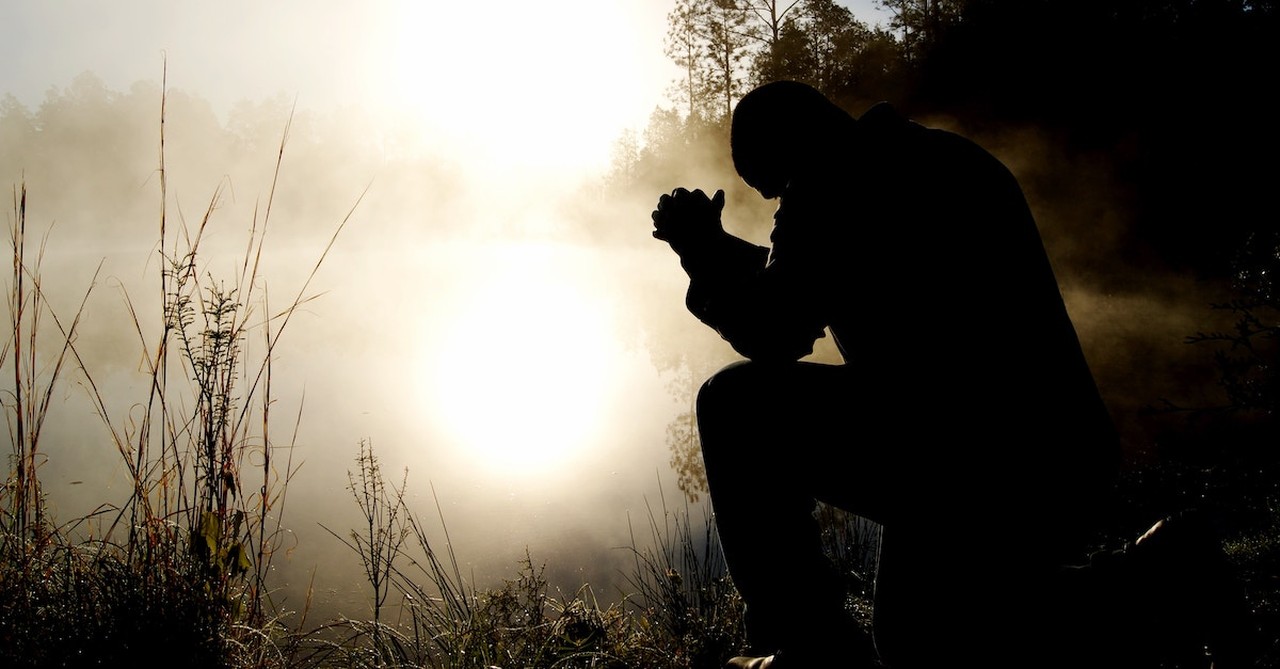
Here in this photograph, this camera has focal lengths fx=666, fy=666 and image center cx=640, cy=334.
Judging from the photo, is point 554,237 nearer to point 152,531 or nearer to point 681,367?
point 681,367

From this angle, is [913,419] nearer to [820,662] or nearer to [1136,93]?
[820,662]

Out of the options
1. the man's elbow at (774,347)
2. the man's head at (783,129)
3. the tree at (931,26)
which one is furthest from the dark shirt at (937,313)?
the tree at (931,26)

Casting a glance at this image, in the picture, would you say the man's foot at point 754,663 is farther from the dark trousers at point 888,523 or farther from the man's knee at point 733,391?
the man's knee at point 733,391

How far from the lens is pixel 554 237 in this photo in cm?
4997

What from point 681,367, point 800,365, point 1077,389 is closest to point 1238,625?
point 1077,389

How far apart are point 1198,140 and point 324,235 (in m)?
50.4

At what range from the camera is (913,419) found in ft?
3.38

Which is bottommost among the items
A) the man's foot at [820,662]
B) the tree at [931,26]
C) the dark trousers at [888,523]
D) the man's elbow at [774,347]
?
the man's foot at [820,662]

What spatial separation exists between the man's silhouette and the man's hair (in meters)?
0.18

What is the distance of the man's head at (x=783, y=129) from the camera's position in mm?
1282

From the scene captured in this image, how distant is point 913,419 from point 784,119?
0.63 m

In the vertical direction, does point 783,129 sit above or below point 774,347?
above

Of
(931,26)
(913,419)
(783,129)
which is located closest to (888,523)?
(913,419)

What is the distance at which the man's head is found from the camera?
4.21 feet
